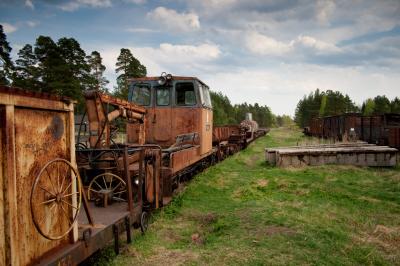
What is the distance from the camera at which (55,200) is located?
136 inches

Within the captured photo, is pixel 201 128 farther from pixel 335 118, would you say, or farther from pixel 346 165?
pixel 335 118

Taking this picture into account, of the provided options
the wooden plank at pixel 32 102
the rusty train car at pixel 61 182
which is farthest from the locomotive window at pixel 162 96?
the wooden plank at pixel 32 102

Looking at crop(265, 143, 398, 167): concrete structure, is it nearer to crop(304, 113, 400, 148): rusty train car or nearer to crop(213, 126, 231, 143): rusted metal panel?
crop(213, 126, 231, 143): rusted metal panel

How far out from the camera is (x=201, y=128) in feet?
34.2

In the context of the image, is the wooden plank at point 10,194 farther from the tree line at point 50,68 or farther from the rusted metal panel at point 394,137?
the tree line at point 50,68

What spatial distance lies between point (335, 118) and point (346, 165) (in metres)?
14.8

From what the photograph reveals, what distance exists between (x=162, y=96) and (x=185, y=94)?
688 mm

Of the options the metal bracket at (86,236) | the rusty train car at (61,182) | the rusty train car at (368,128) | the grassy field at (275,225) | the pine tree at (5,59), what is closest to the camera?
the rusty train car at (61,182)

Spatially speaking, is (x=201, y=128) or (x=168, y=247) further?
(x=201, y=128)

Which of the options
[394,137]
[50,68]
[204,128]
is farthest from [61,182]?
[50,68]

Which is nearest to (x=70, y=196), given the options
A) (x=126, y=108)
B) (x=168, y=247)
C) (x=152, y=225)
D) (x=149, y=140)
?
(x=168, y=247)

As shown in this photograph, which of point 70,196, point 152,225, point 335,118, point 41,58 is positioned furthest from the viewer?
point 41,58

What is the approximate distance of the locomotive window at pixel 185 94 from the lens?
33.4ft

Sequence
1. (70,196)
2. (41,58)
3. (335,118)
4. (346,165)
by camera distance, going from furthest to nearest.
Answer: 1. (41,58)
2. (335,118)
3. (346,165)
4. (70,196)
